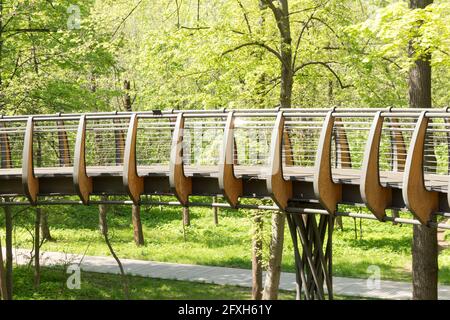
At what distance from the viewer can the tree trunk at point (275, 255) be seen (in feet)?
59.8

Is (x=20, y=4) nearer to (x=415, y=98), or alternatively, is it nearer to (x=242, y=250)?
(x=415, y=98)

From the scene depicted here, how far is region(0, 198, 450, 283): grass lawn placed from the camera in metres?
27.8

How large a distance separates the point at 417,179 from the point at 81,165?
5.53 meters

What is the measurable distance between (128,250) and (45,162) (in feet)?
31.1

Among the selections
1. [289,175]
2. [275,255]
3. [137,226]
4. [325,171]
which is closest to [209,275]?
[137,226]

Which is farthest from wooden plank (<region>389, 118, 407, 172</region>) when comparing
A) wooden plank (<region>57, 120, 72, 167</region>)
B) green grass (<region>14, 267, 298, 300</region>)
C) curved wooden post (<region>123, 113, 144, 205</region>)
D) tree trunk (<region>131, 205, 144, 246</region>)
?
tree trunk (<region>131, 205, 144, 246</region>)

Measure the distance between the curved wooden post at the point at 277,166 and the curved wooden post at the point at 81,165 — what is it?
10.6 ft

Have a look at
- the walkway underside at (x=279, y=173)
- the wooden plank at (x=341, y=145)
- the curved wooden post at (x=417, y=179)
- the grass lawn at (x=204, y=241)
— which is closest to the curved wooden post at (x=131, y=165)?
the walkway underside at (x=279, y=173)

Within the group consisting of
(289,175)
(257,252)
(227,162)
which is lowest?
(257,252)

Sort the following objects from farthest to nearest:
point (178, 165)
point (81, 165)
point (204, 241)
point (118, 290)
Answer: point (204, 241) < point (118, 290) < point (81, 165) < point (178, 165)

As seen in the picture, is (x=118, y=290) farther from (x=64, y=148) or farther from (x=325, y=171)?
(x=325, y=171)

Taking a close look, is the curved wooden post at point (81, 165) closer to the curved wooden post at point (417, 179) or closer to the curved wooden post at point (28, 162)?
the curved wooden post at point (28, 162)

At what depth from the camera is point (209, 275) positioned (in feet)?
87.6

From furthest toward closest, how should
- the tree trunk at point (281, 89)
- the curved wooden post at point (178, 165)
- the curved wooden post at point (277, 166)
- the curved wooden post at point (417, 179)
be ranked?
1. the tree trunk at point (281, 89)
2. the curved wooden post at point (178, 165)
3. the curved wooden post at point (277, 166)
4. the curved wooden post at point (417, 179)
